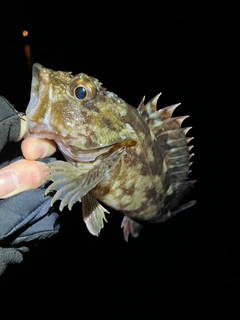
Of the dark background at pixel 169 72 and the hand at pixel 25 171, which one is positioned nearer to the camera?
the hand at pixel 25 171

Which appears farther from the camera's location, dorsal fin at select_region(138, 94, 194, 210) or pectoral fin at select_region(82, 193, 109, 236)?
dorsal fin at select_region(138, 94, 194, 210)

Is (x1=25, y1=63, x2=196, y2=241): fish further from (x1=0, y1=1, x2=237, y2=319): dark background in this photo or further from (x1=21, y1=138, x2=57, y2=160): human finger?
(x1=0, y1=1, x2=237, y2=319): dark background

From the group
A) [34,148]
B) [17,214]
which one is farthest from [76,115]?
[17,214]

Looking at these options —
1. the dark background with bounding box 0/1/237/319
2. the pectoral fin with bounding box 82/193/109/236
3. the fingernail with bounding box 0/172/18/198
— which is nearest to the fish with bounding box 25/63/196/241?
the pectoral fin with bounding box 82/193/109/236

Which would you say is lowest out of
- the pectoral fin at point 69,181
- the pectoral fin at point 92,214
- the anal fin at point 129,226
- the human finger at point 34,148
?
the anal fin at point 129,226

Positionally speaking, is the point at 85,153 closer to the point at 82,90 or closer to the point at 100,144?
the point at 100,144

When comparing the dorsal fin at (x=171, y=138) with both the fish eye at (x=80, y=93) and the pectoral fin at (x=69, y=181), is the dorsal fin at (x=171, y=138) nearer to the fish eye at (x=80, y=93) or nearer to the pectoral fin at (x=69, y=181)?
the fish eye at (x=80, y=93)

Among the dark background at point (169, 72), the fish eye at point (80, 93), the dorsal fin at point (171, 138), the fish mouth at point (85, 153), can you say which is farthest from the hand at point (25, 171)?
the dark background at point (169, 72)
